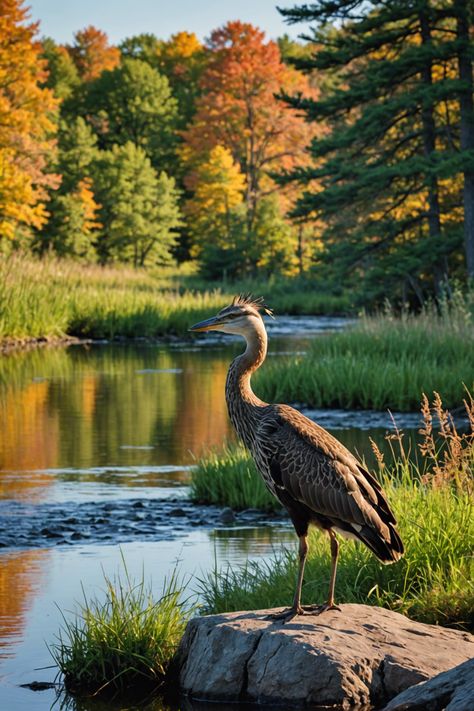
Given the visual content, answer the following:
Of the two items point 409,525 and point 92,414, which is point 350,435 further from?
point 409,525

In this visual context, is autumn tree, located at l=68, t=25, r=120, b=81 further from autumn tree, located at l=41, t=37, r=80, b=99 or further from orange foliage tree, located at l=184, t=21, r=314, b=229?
orange foliage tree, located at l=184, t=21, r=314, b=229

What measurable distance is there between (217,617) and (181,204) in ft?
239

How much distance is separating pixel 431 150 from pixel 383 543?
2651 centimetres

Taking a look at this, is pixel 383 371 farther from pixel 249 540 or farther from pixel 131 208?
pixel 131 208

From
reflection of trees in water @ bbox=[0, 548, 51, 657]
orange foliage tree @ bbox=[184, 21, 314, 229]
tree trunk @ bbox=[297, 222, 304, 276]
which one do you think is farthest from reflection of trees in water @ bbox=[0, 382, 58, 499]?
orange foliage tree @ bbox=[184, 21, 314, 229]

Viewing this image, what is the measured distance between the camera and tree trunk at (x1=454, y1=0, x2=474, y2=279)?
30.2 metres

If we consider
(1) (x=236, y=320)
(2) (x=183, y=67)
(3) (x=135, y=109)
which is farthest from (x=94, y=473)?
(2) (x=183, y=67)

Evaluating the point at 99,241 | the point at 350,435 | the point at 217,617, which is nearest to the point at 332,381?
the point at 350,435

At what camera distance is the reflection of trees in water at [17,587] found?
799 cm

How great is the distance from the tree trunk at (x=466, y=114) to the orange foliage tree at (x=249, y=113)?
38097 mm

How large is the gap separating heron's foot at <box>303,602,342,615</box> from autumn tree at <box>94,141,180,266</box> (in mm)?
59076

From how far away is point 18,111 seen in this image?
144ft

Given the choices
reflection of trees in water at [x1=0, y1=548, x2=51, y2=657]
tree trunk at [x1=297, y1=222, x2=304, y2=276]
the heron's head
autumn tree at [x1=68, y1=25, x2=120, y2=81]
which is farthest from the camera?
autumn tree at [x1=68, y1=25, x2=120, y2=81]

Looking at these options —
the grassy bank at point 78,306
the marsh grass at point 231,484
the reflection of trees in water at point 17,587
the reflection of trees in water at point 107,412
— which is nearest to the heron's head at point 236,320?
the reflection of trees in water at point 17,587
